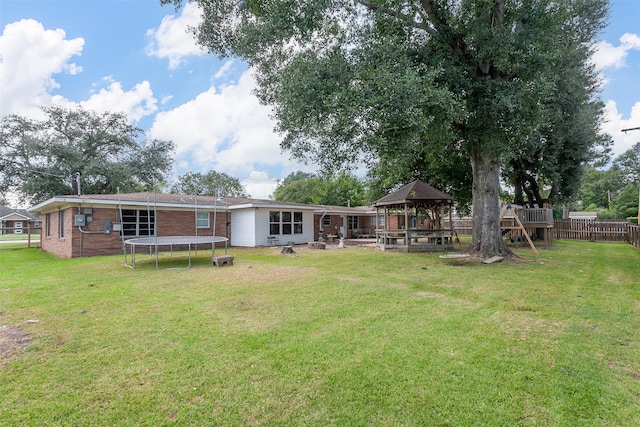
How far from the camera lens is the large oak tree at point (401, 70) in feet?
26.7

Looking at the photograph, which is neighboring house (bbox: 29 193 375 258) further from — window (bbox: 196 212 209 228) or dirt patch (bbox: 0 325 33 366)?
dirt patch (bbox: 0 325 33 366)

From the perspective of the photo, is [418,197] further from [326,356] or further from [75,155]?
[75,155]

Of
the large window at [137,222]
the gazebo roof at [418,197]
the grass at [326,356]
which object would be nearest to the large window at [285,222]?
the gazebo roof at [418,197]

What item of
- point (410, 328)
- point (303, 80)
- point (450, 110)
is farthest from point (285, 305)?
point (450, 110)

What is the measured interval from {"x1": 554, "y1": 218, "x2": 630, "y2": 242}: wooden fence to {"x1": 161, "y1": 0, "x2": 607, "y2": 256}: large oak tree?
14176 mm

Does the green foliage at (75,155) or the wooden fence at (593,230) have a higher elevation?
the green foliage at (75,155)

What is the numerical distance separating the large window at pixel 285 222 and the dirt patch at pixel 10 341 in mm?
14192

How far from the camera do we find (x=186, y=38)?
1241 cm

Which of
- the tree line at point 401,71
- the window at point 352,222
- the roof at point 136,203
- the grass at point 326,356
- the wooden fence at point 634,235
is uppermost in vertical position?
the tree line at point 401,71

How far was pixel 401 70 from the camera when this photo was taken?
27.5ft

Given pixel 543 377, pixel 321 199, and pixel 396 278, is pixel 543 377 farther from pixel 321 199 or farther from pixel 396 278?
pixel 321 199

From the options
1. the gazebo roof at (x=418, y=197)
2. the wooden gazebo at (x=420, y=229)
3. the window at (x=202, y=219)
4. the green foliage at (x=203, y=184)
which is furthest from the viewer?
the green foliage at (x=203, y=184)

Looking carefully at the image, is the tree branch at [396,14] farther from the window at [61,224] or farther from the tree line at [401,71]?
the window at [61,224]

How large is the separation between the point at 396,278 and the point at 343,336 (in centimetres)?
425
